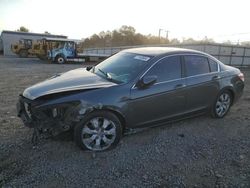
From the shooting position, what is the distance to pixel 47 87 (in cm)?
363

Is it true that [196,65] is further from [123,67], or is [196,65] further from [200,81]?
[123,67]

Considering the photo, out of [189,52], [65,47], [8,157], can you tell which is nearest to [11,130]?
[8,157]

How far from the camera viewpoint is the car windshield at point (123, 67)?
3.86 metres

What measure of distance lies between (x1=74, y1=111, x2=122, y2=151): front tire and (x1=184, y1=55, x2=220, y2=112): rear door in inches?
62.7

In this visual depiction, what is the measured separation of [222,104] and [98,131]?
299 centimetres

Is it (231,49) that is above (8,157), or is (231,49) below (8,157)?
above

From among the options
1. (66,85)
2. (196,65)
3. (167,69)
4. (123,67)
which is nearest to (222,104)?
(196,65)

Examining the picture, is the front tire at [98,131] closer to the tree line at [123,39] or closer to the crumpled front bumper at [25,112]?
the crumpled front bumper at [25,112]

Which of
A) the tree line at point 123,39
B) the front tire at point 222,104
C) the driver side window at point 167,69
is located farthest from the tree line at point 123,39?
the driver side window at point 167,69

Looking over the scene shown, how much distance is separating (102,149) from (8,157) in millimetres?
1336

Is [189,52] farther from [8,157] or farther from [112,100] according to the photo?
[8,157]

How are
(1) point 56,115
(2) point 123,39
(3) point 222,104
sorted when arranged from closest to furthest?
(1) point 56,115, (3) point 222,104, (2) point 123,39

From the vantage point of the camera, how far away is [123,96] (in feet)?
11.8

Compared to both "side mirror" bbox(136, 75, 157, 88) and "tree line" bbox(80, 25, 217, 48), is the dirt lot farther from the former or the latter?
"tree line" bbox(80, 25, 217, 48)
